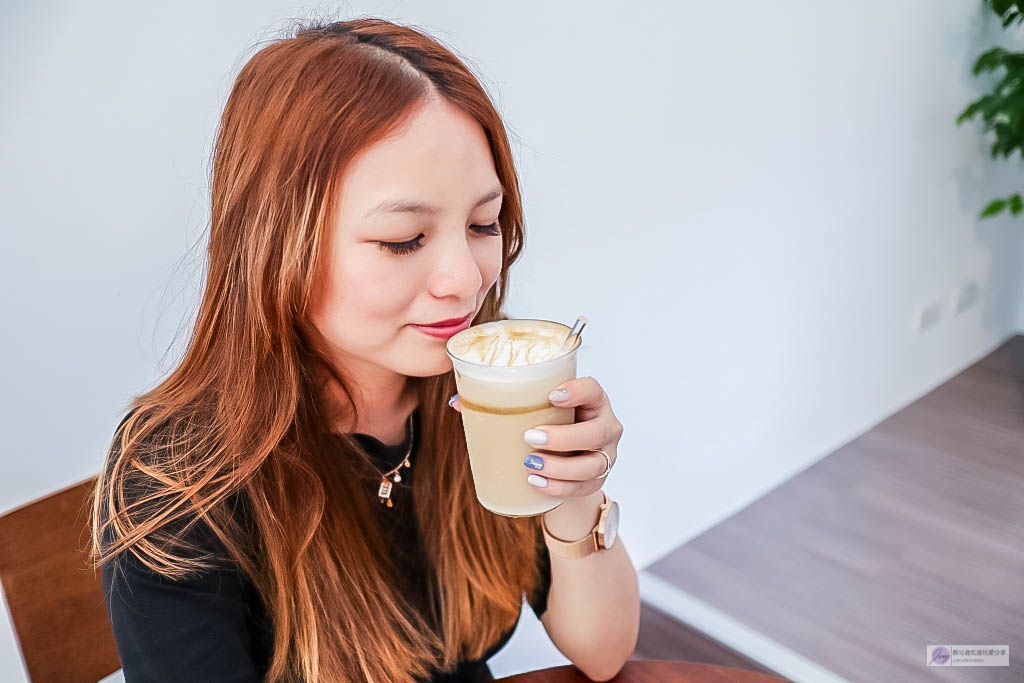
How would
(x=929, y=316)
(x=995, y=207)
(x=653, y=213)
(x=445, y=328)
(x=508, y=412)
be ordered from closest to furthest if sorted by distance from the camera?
1. (x=508, y=412)
2. (x=445, y=328)
3. (x=653, y=213)
4. (x=995, y=207)
5. (x=929, y=316)

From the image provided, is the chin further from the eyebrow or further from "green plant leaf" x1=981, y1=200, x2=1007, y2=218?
"green plant leaf" x1=981, y1=200, x2=1007, y2=218

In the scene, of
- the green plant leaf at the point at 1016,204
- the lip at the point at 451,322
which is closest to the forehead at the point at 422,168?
the lip at the point at 451,322

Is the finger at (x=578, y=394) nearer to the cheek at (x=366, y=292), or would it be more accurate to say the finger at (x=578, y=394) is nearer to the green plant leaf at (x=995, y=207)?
the cheek at (x=366, y=292)

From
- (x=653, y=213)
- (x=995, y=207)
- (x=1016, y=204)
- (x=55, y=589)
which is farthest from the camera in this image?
(x=995, y=207)

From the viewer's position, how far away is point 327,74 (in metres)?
0.95

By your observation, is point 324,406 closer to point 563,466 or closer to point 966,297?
point 563,466

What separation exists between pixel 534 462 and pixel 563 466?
3 cm

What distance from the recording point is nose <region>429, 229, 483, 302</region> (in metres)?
0.96

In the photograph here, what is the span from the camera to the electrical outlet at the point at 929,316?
10.5 feet

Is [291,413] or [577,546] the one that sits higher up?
[291,413]

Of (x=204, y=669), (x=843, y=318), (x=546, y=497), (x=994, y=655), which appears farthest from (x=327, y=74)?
(x=843, y=318)

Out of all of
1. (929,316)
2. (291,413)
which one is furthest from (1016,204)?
(291,413)

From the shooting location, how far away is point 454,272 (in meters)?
0.96

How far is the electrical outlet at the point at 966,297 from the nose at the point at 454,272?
2.98 meters
